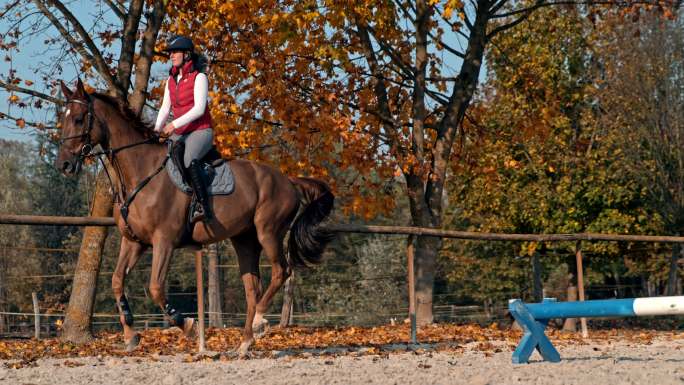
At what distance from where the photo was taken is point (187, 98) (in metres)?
9.02

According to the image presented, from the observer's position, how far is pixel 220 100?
16750mm

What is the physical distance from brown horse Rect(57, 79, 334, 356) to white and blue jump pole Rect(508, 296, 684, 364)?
283 centimetres

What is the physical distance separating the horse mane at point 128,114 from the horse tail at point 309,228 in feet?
5.96

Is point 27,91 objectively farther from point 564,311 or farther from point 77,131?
point 564,311

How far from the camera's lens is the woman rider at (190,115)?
8.78 metres

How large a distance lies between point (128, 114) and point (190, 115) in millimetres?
650

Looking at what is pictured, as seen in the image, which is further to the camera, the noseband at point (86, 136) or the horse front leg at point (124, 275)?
the horse front leg at point (124, 275)

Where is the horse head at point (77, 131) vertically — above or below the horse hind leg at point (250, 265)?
above

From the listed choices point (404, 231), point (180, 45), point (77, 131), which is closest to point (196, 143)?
point (180, 45)

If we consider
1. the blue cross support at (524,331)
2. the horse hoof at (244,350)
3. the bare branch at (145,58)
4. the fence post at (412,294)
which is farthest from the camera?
the bare branch at (145,58)

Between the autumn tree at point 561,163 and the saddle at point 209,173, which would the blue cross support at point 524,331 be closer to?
the saddle at point 209,173

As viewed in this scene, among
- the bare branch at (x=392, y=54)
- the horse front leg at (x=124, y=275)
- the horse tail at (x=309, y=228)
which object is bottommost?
the horse front leg at (x=124, y=275)

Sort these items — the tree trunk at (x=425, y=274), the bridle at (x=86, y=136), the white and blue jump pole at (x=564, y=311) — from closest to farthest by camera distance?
the white and blue jump pole at (x=564, y=311) < the bridle at (x=86, y=136) < the tree trunk at (x=425, y=274)

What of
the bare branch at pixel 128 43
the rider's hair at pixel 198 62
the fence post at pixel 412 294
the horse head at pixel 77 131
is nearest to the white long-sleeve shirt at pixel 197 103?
the rider's hair at pixel 198 62
